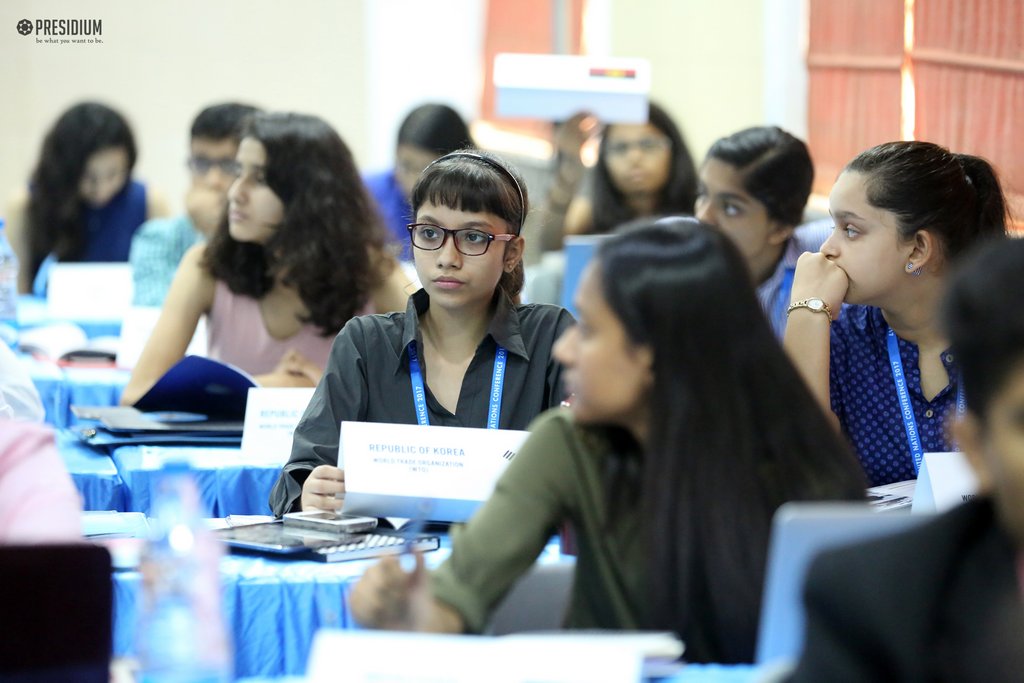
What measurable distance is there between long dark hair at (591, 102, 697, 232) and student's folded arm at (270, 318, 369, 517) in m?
3.08

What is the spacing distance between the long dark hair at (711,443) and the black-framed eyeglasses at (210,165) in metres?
4.04

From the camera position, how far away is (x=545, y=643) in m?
1.37

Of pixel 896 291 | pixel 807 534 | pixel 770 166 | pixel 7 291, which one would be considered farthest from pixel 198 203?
pixel 807 534

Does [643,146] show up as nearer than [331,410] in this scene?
No

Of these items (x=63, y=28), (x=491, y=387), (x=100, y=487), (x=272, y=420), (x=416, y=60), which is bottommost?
(x=100, y=487)

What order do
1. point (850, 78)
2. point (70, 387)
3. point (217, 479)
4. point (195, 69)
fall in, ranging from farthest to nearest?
point (195, 69) < point (850, 78) < point (70, 387) < point (217, 479)

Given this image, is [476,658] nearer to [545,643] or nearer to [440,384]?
[545,643]

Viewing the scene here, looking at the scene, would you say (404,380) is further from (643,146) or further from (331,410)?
(643,146)

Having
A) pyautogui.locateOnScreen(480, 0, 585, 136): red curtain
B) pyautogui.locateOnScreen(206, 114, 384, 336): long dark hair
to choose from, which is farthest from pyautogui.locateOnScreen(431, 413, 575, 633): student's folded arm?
pyautogui.locateOnScreen(480, 0, 585, 136): red curtain

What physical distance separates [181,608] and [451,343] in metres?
1.40

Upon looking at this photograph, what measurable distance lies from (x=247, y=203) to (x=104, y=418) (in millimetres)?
823

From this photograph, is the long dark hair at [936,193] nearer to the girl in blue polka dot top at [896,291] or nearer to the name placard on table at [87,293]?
the girl in blue polka dot top at [896,291]

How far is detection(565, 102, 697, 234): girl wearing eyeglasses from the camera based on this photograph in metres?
5.68

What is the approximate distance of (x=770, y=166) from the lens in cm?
383
